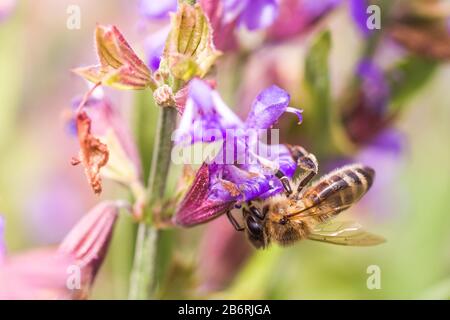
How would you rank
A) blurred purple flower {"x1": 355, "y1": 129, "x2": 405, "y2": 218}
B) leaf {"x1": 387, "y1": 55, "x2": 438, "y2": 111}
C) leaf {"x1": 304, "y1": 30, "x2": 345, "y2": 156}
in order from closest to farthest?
leaf {"x1": 304, "y1": 30, "x2": 345, "y2": 156}
leaf {"x1": 387, "y1": 55, "x2": 438, "y2": 111}
blurred purple flower {"x1": 355, "y1": 129, "x2": 405, "y2": 218}

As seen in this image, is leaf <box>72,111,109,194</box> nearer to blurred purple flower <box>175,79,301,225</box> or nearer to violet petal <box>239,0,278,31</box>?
blurred purple flower <box>175,79,301,225</box>

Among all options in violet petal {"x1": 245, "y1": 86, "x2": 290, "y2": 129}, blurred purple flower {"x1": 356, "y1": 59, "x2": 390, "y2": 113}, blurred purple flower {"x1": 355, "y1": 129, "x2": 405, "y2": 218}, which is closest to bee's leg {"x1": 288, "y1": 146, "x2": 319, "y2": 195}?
violet petal {"x1": 245, "y1": 86, "x2": 290, "y2": 129}

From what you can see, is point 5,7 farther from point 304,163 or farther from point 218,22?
point 304,163

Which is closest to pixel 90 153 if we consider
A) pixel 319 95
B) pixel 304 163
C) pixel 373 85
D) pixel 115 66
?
pixel 115 66

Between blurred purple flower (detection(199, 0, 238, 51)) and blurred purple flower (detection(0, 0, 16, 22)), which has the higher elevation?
blurred purple flower (detection(0, 0, 16, 22))

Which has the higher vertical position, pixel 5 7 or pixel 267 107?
pixel 5 7

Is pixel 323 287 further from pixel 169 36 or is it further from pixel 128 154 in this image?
pixel 169 36
